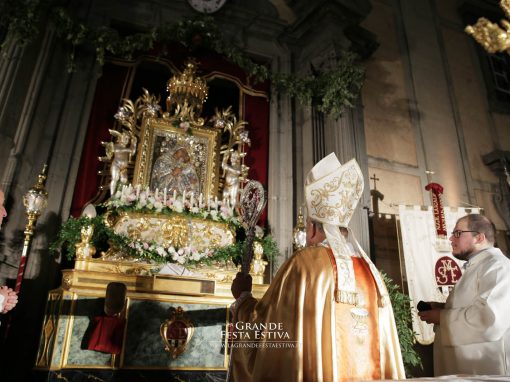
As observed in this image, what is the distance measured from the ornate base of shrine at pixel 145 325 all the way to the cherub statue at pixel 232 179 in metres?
1.66

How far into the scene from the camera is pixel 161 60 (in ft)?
20.9

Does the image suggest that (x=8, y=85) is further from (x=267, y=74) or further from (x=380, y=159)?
(x=380, y=159)

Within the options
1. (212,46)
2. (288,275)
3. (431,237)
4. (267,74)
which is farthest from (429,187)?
(288,275)

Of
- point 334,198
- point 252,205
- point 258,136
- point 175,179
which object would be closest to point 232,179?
point 175,179

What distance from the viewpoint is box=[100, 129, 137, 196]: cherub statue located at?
5.19m

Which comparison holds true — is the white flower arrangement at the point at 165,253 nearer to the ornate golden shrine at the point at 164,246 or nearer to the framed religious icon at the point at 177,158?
the ornate golden shrine at the point at 164,246

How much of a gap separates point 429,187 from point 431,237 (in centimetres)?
81

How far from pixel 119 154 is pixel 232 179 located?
1.54 m

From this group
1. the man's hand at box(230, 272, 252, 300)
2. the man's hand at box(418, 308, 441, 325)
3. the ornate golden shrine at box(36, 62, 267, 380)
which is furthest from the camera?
the ornate golden shrine at box(36, 62, 267, 380)

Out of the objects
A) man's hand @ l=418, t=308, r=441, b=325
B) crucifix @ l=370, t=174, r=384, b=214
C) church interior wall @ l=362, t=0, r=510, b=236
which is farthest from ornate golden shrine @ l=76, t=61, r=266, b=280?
church interior wall @ l=362, t=0, r=510, b=236

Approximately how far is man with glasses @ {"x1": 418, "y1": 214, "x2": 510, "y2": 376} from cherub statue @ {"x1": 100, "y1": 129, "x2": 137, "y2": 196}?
384cm

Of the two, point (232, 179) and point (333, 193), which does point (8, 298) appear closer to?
point (333, 193)

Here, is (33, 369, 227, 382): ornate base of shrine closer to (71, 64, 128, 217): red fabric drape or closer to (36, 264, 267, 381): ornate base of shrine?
(36, 264, 267, 381): ornate base of shrine

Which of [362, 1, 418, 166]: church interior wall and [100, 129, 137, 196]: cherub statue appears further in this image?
[362, 1, 418, 166]: church interior wall
